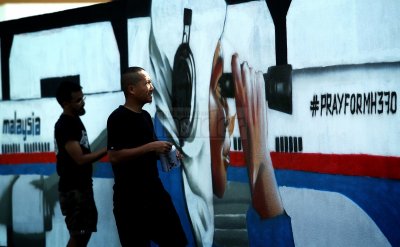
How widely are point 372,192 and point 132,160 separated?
1.62 metres

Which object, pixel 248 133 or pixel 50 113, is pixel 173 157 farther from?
pixel 50 113

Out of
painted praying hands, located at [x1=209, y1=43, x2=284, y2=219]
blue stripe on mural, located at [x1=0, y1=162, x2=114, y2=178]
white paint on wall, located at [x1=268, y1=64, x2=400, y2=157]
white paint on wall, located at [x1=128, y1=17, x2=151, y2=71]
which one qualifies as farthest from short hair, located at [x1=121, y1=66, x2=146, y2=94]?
blue stripe on mural, located at [x1=0, y1=162, x2=114, y2=178]

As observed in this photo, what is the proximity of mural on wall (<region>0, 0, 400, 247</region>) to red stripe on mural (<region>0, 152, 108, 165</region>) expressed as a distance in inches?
1.1

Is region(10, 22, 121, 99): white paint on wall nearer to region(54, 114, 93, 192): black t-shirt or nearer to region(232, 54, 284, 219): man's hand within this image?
region(54, 114, 93, 192): black t-shirt

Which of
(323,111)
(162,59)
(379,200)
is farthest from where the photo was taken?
(162,59)

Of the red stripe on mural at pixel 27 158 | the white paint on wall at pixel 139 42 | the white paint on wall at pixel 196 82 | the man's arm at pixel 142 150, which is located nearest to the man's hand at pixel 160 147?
the man's arm at pixel 142 150

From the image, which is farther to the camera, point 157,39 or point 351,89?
point 157,39

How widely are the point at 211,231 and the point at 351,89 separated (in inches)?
66.0

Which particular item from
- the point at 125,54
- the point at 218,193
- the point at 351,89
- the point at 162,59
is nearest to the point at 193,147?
the point at 218,193

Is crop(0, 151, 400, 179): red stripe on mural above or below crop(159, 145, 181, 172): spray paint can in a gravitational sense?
below

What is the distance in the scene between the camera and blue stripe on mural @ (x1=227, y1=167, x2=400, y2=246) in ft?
12.0

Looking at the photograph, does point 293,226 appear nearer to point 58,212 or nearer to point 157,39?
point 157,39

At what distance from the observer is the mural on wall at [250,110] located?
3.74 m

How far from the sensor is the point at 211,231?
461cm
